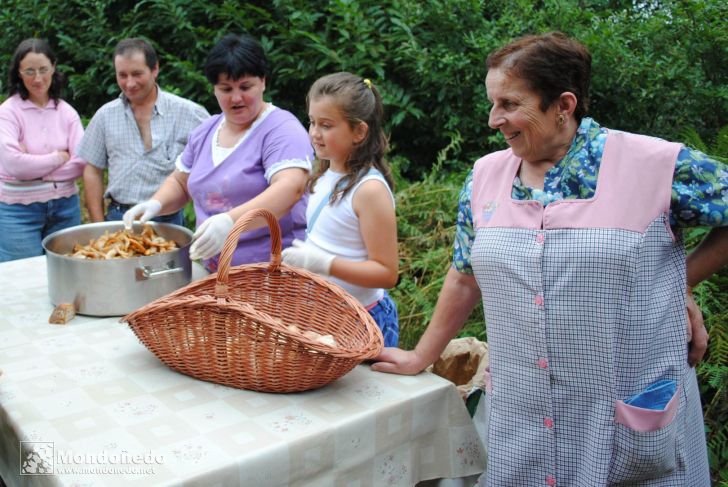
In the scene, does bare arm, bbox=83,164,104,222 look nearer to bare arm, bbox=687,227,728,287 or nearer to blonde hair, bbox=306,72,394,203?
blonde hair, bbox=306,72,394,203

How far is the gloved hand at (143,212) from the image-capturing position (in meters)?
2.52

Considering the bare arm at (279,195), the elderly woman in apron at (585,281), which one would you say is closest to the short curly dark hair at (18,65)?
the bare arm at (279,195)

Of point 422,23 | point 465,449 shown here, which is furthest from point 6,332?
point 422,23

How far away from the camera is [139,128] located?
11.5ft

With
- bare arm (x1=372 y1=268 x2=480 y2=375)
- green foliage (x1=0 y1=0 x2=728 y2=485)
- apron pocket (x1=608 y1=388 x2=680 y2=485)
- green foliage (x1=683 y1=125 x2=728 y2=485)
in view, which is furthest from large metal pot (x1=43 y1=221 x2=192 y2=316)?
green foliage (x1=683 y1=125 x2=728 y2=485)

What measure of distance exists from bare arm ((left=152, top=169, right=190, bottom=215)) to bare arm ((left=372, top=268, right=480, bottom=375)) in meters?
1.18

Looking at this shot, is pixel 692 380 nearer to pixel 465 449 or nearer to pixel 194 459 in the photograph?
pixel 465 449

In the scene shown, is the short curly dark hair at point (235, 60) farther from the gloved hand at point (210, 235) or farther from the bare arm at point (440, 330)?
the bare arm at point (440, 330)

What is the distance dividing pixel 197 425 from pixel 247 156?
109 cm

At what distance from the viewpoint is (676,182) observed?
1.55 metres

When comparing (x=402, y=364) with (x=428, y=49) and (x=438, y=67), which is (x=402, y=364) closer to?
(x=438, y=67)

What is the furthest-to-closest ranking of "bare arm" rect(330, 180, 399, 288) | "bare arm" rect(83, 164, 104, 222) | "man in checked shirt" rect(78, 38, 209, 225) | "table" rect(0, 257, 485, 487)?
"bare arm" rect(83, 164, 104, 222) < "man in checked shirt" rect(78, 38, 209, 225) < "bare arm" rect(330, 180, 399, 288) < "table" rect(0, 257, 485, 487)

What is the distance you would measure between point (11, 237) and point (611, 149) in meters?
3.28

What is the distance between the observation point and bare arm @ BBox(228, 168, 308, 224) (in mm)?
2289
